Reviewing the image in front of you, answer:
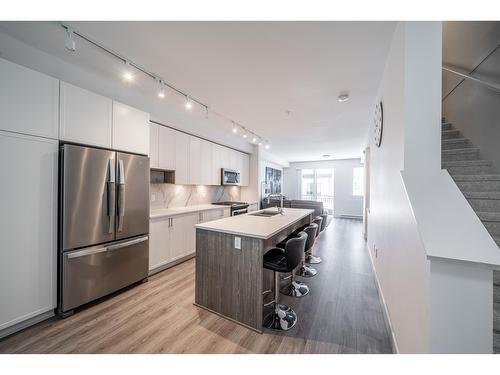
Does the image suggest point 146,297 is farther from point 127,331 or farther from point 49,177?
point 49,177

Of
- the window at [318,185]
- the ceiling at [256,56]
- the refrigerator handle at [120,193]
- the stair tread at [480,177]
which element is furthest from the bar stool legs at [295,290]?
the window at [318,185]

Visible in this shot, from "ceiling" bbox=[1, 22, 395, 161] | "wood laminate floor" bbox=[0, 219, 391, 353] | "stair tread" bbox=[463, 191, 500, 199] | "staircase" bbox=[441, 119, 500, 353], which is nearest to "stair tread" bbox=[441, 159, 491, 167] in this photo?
"staircase" bbox=[441, 119, 500, 353]

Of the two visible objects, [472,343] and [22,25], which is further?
[22,25]

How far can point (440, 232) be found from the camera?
3.23 ft

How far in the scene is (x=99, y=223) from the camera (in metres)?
2.23

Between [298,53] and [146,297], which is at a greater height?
[298,53]

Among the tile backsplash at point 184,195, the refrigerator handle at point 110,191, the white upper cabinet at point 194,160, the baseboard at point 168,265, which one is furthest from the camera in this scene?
the white upper cabinet at point 194,160

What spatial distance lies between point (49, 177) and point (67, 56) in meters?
1.36

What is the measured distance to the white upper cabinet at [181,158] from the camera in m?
3.77

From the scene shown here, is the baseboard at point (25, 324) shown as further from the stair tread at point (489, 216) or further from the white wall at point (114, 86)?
the stair tread at point (489, 216)

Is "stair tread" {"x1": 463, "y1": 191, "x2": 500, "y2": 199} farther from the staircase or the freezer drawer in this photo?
the freezer drawer

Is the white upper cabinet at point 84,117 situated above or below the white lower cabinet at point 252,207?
above

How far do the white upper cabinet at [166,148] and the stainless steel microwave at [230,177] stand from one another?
61.6 inches
